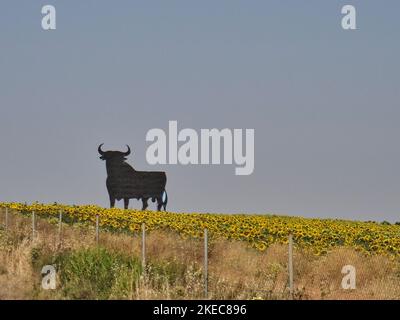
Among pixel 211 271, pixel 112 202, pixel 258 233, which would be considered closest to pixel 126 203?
pixel 112 202

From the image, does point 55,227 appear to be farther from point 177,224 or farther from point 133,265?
point 133,265

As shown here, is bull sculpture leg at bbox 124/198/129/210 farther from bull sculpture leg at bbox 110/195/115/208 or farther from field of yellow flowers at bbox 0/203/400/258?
field of yellow flowers at bbox 0/203/400/258

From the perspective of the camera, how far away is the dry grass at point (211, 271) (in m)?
17.7

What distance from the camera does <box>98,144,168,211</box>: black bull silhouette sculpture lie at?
56906 millimetres

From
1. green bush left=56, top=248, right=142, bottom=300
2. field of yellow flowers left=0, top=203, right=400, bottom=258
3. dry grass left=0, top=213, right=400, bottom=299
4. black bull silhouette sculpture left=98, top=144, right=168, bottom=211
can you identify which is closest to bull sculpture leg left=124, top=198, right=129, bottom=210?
black bull silhouette sculpture left=98, top=144, right=168, bottom=211

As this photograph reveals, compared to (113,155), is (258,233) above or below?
below

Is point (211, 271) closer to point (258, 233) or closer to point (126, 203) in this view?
point (258, 233)

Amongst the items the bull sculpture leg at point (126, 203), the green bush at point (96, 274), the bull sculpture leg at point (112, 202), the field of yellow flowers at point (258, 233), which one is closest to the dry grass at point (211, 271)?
the green bush at point (96, 274)

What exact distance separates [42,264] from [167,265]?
127 inches

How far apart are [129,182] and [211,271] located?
35290mm

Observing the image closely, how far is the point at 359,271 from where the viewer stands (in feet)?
82.5

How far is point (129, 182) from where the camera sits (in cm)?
5766

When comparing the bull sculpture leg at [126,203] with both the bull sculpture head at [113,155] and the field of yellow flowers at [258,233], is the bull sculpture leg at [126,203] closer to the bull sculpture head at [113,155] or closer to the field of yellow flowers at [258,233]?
the bull sculpture head at [113,155]
